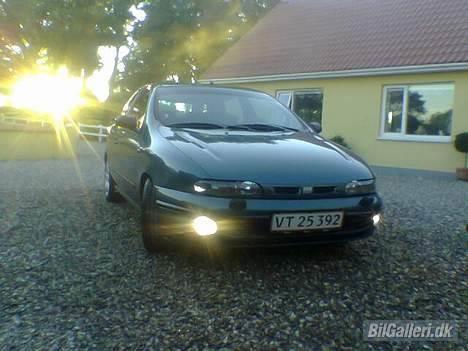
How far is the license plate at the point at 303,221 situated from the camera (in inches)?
124

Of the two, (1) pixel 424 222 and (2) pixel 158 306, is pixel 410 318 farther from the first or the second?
(1) pixel 424 222

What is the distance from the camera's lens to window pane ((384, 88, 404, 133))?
12212mm

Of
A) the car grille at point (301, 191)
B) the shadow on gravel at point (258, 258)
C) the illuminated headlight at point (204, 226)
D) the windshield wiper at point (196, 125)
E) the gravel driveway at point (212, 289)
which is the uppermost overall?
the windshield wiper at point (196, 125)

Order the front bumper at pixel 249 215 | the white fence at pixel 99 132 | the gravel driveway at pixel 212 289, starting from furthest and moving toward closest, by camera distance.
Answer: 1. the white fence at pixel 99 132
2. the front bumper at pixel 249 215
3. the gravel driveway at pixel 212 289

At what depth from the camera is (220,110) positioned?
461cm

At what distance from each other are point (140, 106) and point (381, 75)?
903cm

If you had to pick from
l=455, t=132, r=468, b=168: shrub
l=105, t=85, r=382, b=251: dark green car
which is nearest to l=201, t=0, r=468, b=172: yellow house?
l=455, t=132, r=468, b=168: shrub

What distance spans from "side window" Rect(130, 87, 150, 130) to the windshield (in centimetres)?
22

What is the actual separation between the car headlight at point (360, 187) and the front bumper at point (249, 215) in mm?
61

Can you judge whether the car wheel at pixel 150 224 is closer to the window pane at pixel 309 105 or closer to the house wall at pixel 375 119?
the house wall at pixel 375 119

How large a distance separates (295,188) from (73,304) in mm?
1683

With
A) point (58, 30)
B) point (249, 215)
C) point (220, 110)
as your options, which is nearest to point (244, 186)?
point (249, 215)

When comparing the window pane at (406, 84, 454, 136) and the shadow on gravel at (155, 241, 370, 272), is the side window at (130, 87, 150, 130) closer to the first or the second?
the shadow on gravel at (155, 241, 370, 272)

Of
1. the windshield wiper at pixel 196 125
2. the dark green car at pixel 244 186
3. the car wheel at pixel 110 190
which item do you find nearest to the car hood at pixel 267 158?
the dark green car at pixel 244 186
